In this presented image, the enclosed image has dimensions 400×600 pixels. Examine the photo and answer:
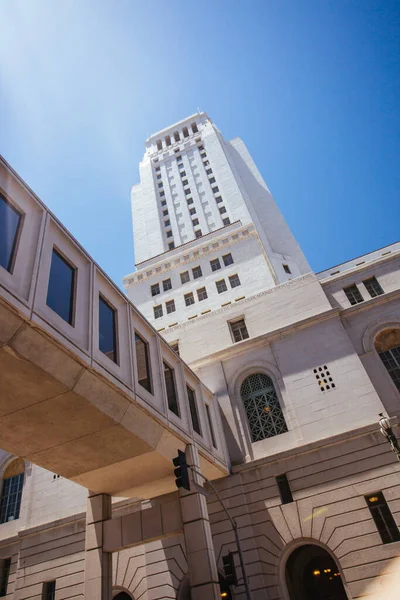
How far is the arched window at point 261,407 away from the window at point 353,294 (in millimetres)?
6869

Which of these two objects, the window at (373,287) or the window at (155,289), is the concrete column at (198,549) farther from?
the window at (155,289)

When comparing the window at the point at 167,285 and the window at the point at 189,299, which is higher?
the window at the point at 167,285

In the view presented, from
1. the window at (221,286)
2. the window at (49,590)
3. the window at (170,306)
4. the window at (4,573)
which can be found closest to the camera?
the window at (49,590)

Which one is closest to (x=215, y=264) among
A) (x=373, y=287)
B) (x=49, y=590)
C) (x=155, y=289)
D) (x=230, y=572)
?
(x=155, y=289)

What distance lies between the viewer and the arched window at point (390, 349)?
821 inches

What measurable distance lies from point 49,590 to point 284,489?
12.8 metres

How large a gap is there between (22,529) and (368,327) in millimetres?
21857

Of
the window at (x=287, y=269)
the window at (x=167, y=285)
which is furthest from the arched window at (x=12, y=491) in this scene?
the window at (x=287, y=269)

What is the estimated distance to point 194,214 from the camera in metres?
50.6

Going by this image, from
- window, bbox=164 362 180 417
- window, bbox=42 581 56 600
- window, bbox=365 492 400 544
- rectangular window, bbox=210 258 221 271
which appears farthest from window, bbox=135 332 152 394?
rectangular window, bbox=210 258 221 271

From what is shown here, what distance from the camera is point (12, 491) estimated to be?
2461cm

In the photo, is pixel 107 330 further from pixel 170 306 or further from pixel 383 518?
pixel 170 306

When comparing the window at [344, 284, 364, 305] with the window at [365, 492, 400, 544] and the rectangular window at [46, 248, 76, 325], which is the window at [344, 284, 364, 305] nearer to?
the window at [365, 492, 400, 544]

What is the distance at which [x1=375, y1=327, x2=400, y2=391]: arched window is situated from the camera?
2084cm
